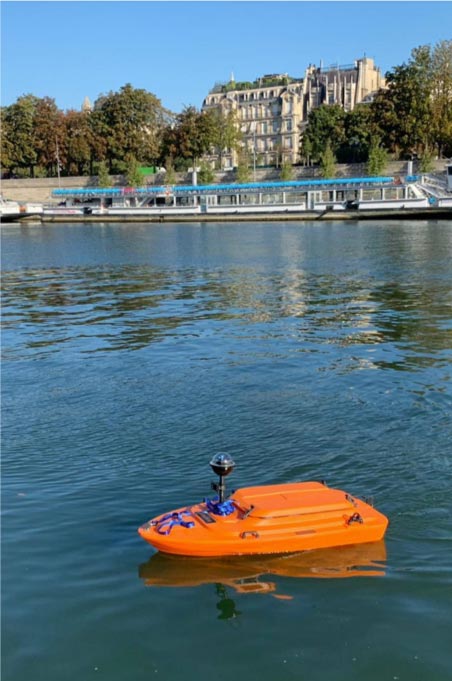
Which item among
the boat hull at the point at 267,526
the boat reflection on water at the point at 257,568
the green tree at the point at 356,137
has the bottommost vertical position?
the boat reflection on water at the point at 257,568

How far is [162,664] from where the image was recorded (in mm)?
7270

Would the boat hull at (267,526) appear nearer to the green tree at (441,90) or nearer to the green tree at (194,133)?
the green tree at (441,90)

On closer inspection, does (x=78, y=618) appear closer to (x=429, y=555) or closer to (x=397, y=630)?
(x=397, y=630)

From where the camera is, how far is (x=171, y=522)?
9.20 m

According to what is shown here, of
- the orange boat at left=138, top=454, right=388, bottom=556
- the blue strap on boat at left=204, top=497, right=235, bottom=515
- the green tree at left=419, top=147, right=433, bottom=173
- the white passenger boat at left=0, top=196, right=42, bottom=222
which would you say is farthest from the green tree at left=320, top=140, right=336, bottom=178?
the blue strap on boat at left=204, top=497, right=235, bottom=515

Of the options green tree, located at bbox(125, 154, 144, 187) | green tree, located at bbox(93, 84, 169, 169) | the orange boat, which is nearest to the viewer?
the orange boat

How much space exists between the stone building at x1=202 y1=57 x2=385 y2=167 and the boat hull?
171108mm

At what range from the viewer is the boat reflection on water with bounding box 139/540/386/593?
8.73 meters

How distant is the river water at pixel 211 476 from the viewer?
24.8 ft

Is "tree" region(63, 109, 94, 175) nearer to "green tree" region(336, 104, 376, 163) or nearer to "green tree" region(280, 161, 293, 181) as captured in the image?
"green tree" region(280, 161, 293, 181)

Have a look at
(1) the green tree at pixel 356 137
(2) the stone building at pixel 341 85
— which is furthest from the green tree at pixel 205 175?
(2) the stone building at pixel 341 85

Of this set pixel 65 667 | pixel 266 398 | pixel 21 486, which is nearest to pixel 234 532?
pixel 65 667

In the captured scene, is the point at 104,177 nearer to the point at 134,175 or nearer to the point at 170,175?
the point at 134,175

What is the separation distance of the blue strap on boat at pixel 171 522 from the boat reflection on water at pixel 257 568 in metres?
0.40
